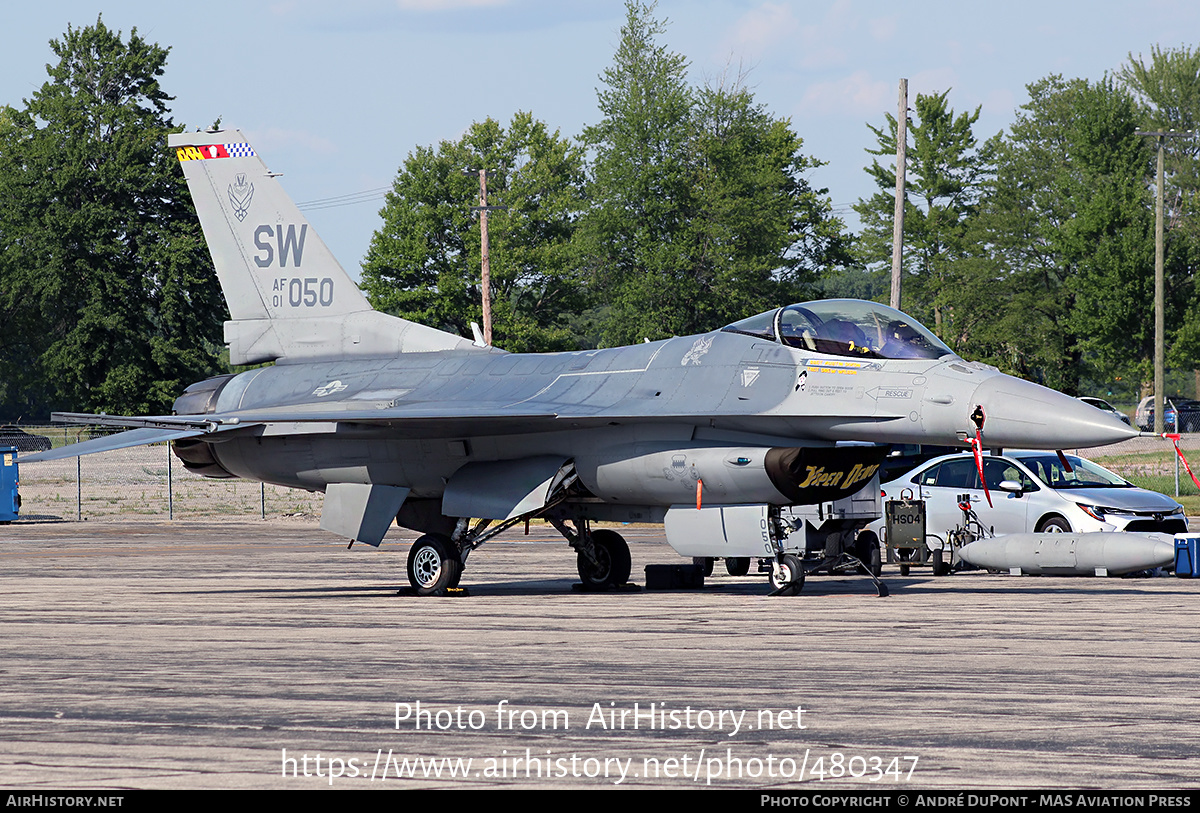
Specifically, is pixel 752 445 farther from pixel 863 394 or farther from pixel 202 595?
pixel 202 595

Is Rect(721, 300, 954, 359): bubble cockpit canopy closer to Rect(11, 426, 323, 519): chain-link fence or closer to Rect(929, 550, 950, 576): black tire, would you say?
Rect(929, 550, 950, 576): black tire

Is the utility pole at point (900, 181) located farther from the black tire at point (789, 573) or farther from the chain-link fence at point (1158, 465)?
the black tire at point (789, 573)

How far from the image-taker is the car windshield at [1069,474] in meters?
19.9

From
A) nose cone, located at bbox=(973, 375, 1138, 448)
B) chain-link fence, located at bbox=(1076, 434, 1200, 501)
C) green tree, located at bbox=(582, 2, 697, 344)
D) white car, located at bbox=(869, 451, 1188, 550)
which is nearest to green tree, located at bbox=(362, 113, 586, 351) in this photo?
green tree, located at bbox=(582, 2, 697, 344)

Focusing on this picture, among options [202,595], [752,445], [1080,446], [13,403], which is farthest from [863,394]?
[13,403]

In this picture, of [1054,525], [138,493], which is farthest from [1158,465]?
[138,493]

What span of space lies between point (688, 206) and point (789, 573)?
55619 millimetres

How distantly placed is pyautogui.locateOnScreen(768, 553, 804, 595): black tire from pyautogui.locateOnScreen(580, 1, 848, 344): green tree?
50.9 meters

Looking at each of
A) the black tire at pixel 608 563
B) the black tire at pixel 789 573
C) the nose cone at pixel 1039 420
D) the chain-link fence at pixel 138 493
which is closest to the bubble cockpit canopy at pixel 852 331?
the nose cone at pixel 1039 420

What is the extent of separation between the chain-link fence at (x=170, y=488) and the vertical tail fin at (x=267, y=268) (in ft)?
50.0

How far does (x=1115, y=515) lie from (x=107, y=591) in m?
13.7

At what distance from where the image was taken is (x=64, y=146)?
71.2 meters

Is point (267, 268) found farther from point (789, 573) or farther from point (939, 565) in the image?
point (939, 565)

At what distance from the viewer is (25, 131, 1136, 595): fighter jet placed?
46.0ft
